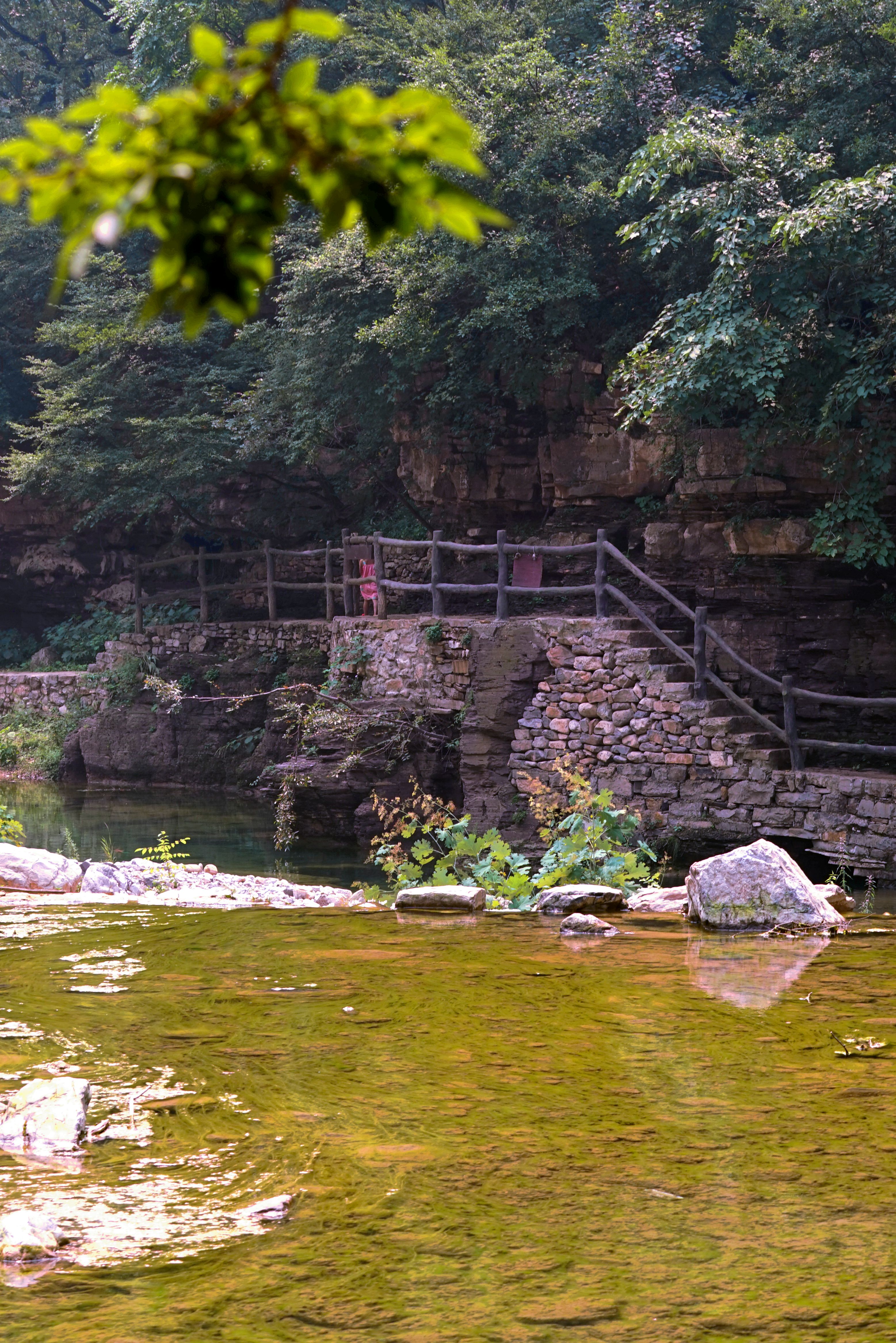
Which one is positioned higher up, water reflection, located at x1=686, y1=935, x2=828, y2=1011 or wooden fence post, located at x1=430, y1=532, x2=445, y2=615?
wooden fence post, located at x1=430, y1=532, x2=445, y2=615

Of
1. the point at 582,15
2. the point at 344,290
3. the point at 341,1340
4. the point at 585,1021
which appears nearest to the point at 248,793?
the point at 344,290

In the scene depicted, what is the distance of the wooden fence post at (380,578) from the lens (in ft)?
47.8

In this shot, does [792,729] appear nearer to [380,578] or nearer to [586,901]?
[586,901]

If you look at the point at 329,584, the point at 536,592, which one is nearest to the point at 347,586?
the point at 329,584

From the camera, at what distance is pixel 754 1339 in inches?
83.3

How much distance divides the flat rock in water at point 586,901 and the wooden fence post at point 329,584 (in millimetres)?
11271

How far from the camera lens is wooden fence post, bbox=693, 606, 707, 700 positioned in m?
11.1

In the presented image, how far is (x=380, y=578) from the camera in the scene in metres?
14.7

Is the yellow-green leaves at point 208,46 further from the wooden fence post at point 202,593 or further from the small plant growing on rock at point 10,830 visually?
the wooden fence post at point 202,593

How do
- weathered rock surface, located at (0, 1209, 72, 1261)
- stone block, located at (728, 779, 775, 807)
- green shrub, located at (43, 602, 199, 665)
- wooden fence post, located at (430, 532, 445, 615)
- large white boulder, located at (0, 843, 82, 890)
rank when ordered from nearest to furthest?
weathered rock surface, located at (0, 1209, 72, 1261) → large white boulder, located at (0, 843, 82, 890) → stone block, located at (728, 779, 775, 807) → wooden fence post, located at (430, 532, 445, 615) → green shrub, located at (43, 602, 199, 665)

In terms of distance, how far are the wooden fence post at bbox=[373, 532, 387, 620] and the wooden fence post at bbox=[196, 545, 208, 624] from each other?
5.45 metres

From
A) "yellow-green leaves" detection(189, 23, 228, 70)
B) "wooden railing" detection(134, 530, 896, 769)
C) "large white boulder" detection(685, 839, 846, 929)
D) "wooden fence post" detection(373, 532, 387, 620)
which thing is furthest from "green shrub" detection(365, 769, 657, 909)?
"wooden fence post" detection(373, 532, 387, 620)

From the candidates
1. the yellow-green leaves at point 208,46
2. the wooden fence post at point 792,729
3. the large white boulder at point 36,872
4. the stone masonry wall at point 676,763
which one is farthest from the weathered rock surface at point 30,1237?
the wooden fence post at point 792,729

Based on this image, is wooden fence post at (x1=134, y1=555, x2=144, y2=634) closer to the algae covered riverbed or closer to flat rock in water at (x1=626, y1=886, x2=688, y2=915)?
flat rock in water at (x1=626, y1=886, x2=688, y2=915)
